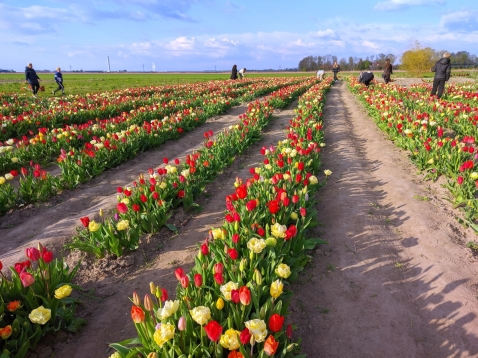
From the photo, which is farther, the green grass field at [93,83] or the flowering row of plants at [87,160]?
the green grass field at [93,83]

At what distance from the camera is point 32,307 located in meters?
2.65

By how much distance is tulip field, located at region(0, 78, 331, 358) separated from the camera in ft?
6.91

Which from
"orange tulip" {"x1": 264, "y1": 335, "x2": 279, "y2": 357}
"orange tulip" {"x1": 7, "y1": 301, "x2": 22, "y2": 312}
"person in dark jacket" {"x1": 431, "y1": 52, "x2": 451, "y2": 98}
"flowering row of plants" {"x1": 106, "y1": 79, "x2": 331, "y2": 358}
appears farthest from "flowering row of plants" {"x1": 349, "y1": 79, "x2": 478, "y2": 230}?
"orange tulip" {"x1": 7, "y1": 301, "x2": 22, "y2": 312}

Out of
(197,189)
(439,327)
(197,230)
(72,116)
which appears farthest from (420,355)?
(72,116)

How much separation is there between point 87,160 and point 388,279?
6.00 metres

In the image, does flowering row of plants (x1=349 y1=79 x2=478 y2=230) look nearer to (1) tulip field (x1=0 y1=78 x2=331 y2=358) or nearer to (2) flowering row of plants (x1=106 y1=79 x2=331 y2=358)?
(1) tulip field (x1=0 y1=78 x2=331 y2=358)

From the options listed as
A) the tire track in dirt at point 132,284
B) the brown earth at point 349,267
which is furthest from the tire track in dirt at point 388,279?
the tire track in dirt at point 132,284

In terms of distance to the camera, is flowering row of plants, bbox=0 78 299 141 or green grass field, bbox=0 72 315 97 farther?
green grass field, bbox=0 72 315 97

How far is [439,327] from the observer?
2.88 meters

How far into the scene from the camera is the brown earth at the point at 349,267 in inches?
110

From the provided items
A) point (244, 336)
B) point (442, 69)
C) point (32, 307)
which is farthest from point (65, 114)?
point (442, 69)

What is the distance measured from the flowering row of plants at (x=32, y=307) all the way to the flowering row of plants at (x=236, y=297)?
0.70m

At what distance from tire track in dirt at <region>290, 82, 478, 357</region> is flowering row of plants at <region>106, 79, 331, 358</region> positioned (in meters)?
0.33

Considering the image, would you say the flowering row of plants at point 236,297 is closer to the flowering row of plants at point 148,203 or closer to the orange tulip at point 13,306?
the orange tulip at point 13,306
